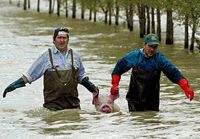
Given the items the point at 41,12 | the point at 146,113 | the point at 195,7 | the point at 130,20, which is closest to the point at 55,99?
the point at 146,113

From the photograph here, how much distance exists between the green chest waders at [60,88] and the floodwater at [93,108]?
7.3 inches

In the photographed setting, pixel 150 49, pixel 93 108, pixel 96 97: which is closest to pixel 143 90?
pixel 150 49

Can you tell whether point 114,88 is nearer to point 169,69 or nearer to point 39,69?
point 169,69

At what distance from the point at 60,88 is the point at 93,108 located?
2.41 m

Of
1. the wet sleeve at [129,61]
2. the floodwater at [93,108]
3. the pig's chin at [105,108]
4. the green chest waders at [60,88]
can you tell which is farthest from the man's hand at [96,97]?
the wet sleeve at [129,61]

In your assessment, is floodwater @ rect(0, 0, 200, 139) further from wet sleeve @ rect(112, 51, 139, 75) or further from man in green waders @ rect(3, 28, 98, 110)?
wet sleeve @ rect(112, 51, 139, 75)

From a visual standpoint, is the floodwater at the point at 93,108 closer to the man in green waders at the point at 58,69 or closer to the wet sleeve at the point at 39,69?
the man in green waders at the point at 58,69

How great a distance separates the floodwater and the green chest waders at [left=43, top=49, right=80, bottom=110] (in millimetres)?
186

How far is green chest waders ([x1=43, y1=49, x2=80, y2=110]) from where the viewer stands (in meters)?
10.7

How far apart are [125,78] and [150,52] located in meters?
9.55

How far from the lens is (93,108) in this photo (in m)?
13.1

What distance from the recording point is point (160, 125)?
10.1 meters

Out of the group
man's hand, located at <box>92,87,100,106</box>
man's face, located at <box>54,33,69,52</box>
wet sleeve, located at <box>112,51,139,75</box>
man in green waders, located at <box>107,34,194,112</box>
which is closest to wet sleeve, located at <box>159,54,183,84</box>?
man in green waders, located at <box>107,34,194,112</box>

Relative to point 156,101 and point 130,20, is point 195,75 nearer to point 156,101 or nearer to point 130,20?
point 156,101
